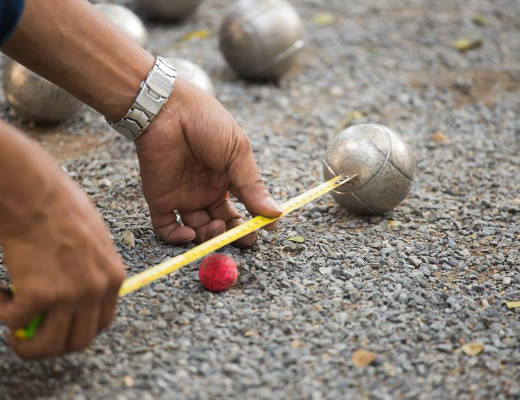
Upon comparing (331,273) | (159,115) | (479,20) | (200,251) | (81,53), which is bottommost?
(479,20)

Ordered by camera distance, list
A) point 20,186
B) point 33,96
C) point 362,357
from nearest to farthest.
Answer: point 20,186 < point 362,357 < point 33,96

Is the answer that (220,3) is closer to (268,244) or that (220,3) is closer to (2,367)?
(268,244)

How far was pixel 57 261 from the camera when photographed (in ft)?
6.96

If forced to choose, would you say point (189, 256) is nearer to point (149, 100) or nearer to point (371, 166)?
point (149, 100)

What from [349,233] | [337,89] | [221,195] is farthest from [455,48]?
[221,195]

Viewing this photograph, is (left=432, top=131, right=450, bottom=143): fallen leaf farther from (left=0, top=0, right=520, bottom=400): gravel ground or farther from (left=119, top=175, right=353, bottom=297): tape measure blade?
(left=119, top=175, right=353, bottom=297): tape measure blade

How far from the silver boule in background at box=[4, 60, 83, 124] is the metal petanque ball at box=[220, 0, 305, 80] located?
52.8 inches

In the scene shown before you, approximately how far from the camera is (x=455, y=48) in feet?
20.0

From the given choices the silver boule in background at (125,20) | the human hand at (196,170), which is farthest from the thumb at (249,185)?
the silver boule in background at (125,20)

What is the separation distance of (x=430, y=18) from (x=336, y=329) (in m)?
4.78

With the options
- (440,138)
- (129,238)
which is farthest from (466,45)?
(129,238)

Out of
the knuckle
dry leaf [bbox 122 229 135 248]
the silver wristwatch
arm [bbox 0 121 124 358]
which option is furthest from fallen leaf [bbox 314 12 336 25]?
the knuckle

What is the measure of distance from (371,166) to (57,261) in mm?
1750

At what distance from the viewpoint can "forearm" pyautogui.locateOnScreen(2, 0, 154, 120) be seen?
283 cm
